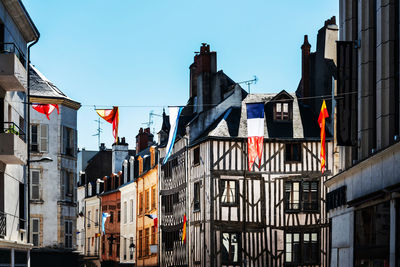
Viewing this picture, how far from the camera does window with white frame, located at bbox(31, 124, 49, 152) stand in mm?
34812

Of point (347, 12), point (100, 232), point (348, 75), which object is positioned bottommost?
point (100, 232)

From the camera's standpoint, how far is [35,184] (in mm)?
34562

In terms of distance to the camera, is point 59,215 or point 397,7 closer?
point 397,7

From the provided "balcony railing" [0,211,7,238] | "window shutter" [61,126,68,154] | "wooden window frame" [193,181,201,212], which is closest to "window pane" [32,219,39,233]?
"window shutter" [61,126,68,154]

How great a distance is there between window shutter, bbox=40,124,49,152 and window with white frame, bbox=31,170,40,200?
104 cm

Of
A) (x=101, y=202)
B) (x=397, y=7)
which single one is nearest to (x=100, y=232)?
(x=101, y=202)

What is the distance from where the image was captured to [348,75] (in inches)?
828

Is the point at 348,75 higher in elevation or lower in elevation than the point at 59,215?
higher

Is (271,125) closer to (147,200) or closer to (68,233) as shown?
(68,233)

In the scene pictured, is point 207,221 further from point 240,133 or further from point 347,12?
point 347,12

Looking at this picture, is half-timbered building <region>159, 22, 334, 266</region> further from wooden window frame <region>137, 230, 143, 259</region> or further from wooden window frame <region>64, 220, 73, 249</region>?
wooden window frame <region>137, 230, 143, 259</region>

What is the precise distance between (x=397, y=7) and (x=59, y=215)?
20.6 meters

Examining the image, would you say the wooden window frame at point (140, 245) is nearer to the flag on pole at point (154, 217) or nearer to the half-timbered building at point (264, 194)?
the flag on pole at point (154, 217)

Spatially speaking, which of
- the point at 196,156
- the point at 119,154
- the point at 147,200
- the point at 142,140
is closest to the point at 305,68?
the point at 196,156
